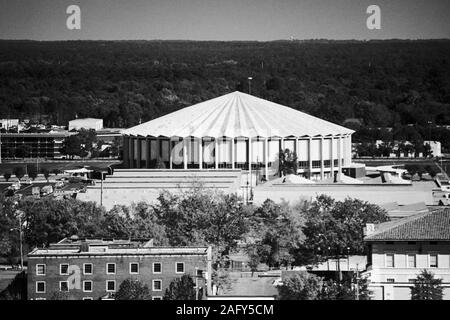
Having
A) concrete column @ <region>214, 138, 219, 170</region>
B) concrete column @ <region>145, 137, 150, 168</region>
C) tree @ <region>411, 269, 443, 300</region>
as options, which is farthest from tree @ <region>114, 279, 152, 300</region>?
concrete column @ <region>145, 137, 150, 168</region>

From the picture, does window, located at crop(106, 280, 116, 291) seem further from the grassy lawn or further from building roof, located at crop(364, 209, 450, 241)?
the grassy lawn

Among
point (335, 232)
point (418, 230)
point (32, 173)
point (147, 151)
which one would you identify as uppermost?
point (418, 230)

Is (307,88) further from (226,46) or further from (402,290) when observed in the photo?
(402,290)

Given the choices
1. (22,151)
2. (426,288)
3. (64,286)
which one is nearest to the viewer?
(426,288)

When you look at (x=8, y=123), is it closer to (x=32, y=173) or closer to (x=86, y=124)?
(x=86, y=124)

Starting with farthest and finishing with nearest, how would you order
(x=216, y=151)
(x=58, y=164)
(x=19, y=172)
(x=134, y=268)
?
(x=58, y=164)
(x=19, y=172)
(x=216, y=151)
(x=134, y=268)

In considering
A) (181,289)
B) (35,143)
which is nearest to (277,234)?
(181,289)

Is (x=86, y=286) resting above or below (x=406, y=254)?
below

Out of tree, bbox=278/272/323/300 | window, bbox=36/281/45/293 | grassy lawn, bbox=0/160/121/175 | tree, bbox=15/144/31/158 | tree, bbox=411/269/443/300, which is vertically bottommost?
grassy lawn, bbox=0/160/121/175
